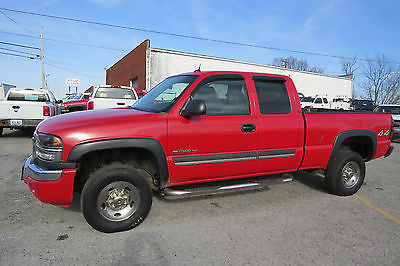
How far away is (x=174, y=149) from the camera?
9.43 ft

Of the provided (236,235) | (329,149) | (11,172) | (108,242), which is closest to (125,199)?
(108,242)

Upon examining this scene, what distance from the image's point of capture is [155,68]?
20078mm

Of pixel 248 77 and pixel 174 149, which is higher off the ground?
pixel 248 77

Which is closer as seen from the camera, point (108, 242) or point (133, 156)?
point (108, 242)

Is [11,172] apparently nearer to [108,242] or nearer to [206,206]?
[108,242]

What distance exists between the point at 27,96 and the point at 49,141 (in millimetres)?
7998

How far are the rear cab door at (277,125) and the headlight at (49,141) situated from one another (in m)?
2.34

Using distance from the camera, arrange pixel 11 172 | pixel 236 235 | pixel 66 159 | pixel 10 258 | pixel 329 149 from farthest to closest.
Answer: pixel 11 172 → pixel 329 149 → pixel 236 235 → pixel 66 159 → pixel 10 258

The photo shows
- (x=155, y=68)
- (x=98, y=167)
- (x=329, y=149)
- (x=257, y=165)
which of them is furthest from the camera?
(x=155, y=68)

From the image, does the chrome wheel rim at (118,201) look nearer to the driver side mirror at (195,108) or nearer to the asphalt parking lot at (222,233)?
the asphalt parking lot at (222,233)

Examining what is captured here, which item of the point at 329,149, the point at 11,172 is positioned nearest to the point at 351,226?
the point at 329,149

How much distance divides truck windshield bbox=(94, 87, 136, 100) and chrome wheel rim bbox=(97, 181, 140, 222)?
23.0 feet

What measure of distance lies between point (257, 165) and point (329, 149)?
4.23 feet

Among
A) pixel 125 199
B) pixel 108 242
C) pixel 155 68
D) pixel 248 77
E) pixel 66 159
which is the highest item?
pixel 155 68
